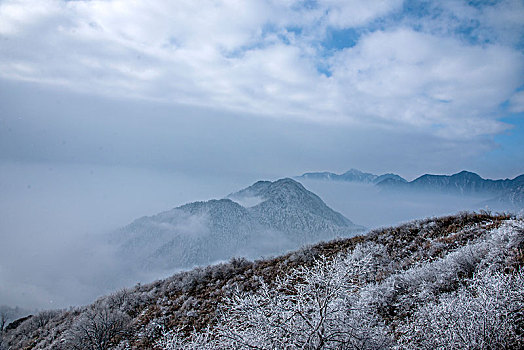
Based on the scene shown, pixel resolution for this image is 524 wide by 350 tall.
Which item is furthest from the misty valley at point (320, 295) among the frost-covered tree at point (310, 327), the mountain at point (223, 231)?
the mountain at point (223, 231)

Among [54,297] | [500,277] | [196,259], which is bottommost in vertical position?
[54,297]

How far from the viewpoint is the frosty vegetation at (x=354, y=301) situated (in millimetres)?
5457

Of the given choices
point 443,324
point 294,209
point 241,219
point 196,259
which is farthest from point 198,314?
point 294,209

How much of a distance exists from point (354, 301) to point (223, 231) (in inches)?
5753

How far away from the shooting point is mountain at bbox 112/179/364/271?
141m

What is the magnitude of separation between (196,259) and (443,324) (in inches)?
5469

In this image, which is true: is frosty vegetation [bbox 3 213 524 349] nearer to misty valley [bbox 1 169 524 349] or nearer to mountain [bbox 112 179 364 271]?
misty valley [bbox 1 169 524 349]

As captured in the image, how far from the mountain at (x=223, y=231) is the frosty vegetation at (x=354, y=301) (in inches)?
4337

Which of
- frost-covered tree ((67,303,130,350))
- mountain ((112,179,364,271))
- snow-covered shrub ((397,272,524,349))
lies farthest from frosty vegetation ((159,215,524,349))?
mountain ((112,179,364,271))

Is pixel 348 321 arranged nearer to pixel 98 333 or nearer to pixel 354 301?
pixel 354 301

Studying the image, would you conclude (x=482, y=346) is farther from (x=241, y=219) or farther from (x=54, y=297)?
(x=54, y=297)

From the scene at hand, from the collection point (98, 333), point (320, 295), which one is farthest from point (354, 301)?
point (98, 333)

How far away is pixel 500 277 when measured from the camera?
7.01 meters

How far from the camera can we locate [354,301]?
7.02 meters
